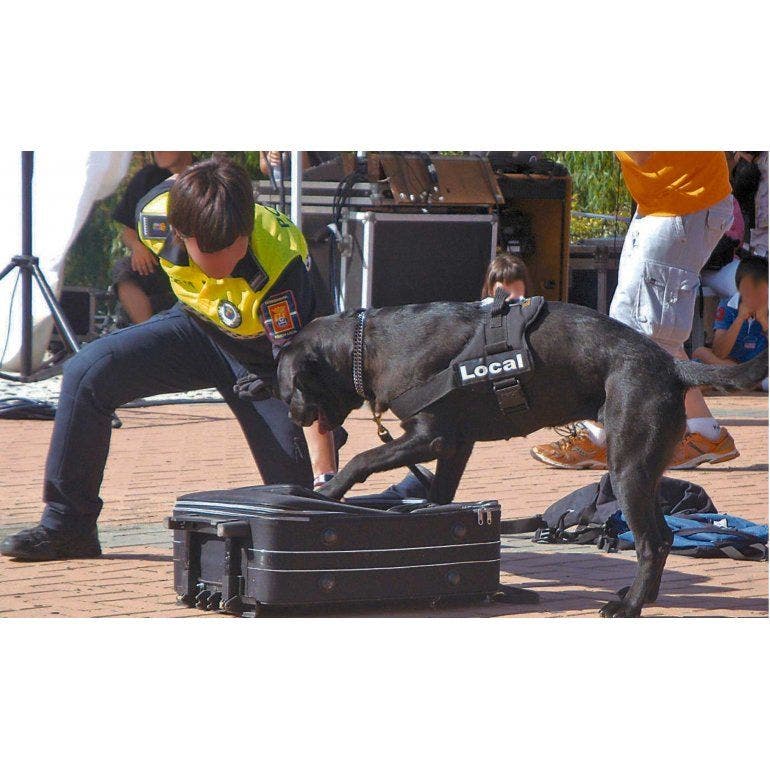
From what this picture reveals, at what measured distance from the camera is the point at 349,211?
Answer: 9.63 m

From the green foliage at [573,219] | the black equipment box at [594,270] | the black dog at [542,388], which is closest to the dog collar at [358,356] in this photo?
the black dog at [542,388]

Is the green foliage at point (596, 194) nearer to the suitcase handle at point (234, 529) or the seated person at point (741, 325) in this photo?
the seated person at point (741, 325)

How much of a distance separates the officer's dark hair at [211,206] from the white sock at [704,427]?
3234 mm

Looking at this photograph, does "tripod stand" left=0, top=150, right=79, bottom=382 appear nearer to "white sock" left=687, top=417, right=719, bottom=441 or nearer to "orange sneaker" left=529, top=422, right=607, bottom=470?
"orange sneaker" left=529, top=422, right=607, bottom=470

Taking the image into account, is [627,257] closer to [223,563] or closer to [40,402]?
[223,563]

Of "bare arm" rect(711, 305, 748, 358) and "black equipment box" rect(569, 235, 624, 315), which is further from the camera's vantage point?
"black equipment box" rect(569, 235, 624, 315)

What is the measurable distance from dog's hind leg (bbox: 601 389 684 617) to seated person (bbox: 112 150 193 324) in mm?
5174

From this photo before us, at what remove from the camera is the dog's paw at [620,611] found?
368 cm

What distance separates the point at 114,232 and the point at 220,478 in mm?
6134

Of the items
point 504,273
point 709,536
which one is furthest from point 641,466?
point 504,273

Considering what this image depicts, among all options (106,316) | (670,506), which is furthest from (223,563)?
(106,316)

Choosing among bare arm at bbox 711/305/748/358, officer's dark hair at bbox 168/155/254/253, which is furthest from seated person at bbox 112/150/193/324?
bare arm at bbox 711/305/748/358

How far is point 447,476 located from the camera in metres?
4.25

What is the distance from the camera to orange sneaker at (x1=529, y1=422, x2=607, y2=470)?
6719 mm
